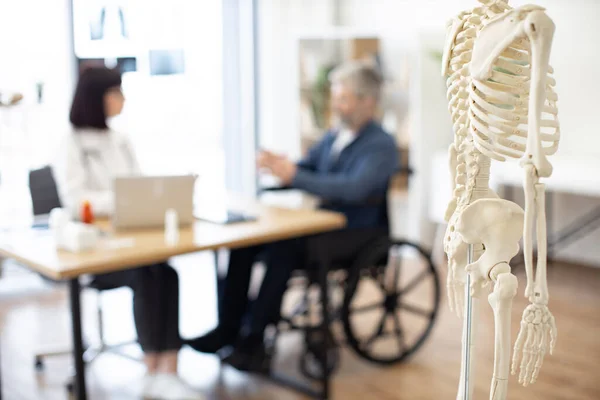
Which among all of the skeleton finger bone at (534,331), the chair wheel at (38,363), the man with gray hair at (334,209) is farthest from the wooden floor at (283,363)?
the skeleton finger bone at (534,331)

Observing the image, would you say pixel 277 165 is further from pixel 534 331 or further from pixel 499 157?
pixel 534 331

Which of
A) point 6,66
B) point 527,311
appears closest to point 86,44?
point 6,66

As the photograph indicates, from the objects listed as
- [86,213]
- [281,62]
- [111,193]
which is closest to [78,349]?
[86,213]

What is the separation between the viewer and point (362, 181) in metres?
3.02

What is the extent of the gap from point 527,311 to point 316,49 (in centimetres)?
407

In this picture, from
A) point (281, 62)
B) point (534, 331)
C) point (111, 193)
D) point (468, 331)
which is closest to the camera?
point (534, 331)

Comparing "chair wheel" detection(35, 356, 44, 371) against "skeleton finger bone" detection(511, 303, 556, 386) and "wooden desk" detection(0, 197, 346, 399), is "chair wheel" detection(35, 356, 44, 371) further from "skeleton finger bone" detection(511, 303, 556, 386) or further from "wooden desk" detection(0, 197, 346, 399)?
"skeleton finger bone" detection(511, 303, 556, 386)

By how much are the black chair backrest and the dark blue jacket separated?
0.97m

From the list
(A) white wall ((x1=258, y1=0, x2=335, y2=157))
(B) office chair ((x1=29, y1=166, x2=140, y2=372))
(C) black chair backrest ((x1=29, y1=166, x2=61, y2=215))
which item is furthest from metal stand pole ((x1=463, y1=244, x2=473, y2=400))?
(A) white wall ((x1=258, y1=0, x2=335, y2=157))

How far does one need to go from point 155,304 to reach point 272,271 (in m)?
0.55

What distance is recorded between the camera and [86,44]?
4.69m

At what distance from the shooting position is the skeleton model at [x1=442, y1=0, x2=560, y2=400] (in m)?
1.38

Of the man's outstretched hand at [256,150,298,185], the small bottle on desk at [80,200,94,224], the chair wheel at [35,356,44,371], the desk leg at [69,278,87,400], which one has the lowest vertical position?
the chair wheel at [35,356,44,371]

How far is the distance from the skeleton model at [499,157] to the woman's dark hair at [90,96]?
177 cm
